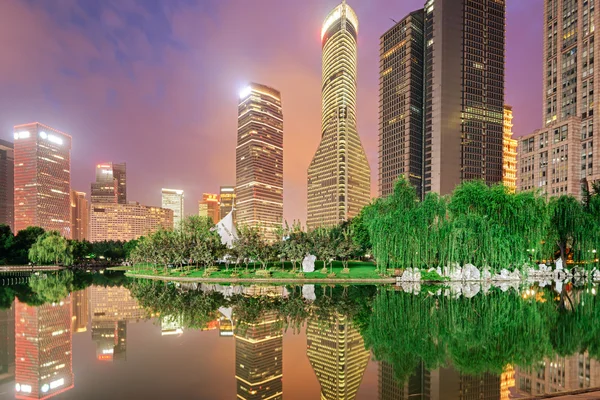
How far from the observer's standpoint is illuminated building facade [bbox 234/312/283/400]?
11.9m

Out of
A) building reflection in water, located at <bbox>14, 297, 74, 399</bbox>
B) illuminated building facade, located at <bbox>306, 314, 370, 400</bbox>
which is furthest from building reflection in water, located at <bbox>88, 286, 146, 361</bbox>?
illuminated building facade, located at <bbox>306, 314, 370, 400</bbox>

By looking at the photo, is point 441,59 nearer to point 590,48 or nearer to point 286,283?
point 590,48

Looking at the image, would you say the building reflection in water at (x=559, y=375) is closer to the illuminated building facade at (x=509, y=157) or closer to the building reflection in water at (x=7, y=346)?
the building reflection in water at (x=7, y=346)

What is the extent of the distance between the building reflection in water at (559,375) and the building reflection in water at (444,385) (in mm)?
460

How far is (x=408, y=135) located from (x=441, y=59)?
92.6 feet

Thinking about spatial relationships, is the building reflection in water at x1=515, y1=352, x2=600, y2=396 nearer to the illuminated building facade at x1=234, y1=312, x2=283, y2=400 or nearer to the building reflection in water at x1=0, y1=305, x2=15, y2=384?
the illuminated building facade at x1=234, y1=312, x2=283, y2=400

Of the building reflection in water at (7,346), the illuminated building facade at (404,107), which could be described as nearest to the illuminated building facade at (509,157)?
the illuminated building facade at (404,107)

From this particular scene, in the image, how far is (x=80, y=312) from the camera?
2727 cm

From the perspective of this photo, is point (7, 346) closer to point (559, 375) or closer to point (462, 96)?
point (559, 375)

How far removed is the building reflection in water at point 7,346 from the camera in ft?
46.0

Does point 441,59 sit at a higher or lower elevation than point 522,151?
higher

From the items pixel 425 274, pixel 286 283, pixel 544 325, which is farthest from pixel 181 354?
pixel 425 274

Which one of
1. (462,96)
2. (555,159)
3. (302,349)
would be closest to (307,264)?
(302,349)

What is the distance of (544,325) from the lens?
20734 millimetres
